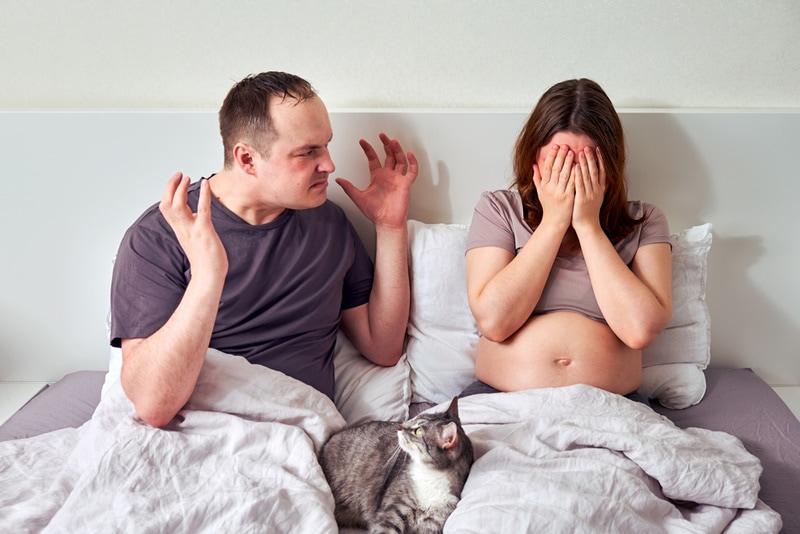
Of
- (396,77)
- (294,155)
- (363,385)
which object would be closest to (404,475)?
(363,385)

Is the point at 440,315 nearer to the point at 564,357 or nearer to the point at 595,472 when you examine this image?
the point at 564,357

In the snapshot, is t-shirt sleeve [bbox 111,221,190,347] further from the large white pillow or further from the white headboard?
the large white pillow

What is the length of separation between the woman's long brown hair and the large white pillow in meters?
0.21

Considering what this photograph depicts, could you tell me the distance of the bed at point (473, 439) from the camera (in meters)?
1.18

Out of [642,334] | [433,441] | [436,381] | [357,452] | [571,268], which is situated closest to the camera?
[433,441]

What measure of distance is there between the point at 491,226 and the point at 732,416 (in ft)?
2.39

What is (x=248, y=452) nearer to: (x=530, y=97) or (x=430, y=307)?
(x=430, y=307)

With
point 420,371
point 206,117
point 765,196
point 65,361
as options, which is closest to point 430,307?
point 420,371

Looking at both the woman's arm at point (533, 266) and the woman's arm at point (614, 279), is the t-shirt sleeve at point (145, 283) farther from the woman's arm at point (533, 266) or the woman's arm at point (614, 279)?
the woman's arm at point (614, 279)

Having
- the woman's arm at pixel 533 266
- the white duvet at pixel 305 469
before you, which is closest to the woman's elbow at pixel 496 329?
the woman's arm at pixel 533 266

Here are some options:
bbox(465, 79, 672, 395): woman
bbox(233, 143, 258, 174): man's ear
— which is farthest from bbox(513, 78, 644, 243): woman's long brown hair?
bbox(233, 143, 258, 174): man's ear

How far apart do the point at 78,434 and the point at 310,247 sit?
0.62 m

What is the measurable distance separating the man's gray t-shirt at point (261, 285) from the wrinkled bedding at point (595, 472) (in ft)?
1.28

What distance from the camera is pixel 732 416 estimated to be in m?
1.67
